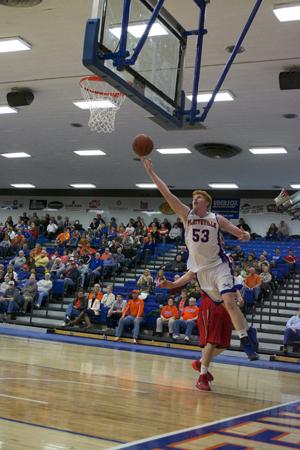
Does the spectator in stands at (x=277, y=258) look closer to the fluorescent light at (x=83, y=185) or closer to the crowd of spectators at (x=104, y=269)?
the crowd of spectators at (x=104, y=269)

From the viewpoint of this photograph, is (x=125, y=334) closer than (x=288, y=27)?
No

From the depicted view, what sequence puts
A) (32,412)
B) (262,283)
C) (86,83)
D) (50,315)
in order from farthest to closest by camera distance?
1. (50,315)
2. (262,283)
3. (86,83)
4. (32,412)

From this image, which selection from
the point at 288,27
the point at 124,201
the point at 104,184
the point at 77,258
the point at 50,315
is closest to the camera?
the point at 288,27

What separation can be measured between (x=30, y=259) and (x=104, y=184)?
6458mm

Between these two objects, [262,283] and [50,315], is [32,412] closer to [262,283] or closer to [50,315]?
[262,283]

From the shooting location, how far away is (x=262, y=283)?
52.8ft

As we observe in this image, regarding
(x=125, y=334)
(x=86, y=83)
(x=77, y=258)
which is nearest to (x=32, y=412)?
(x=86, y=83)

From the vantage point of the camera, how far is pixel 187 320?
47.2ft

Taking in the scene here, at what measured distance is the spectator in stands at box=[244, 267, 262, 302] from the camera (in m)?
15.8

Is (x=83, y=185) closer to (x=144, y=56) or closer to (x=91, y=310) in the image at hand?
(x=91, y=310)

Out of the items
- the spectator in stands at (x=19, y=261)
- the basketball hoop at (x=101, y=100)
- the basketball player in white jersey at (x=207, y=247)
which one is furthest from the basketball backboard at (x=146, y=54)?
the spectator in stands at (x=19, y=261)

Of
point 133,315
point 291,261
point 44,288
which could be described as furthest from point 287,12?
point 44,288

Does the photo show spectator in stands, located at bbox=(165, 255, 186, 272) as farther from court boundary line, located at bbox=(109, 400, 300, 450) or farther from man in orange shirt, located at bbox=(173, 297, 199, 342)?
court boundary line, located at bbox=(109, 400, 300, 450)

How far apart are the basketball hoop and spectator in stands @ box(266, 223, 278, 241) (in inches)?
415
